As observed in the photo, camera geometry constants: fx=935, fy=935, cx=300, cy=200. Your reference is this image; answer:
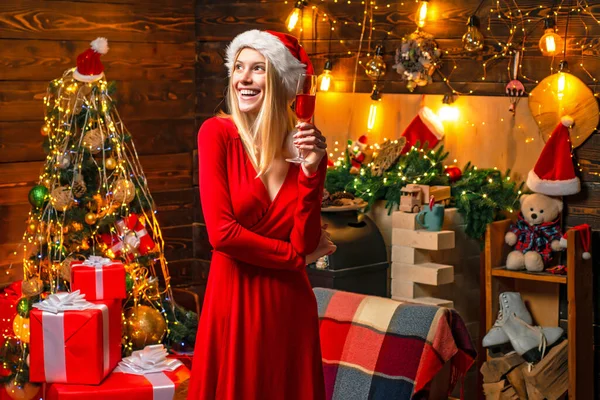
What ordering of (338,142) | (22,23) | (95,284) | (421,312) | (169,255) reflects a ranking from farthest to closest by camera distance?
(169,255)
(338,142)
(22,23)
(95,284)
(421,312)

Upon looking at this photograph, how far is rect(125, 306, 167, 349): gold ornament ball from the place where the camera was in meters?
3.90

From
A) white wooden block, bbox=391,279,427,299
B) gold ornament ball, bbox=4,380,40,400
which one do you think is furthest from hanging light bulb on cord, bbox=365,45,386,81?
gold ornament ball, bbox=4,380,40,400

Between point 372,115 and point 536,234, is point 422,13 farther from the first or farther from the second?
point 536,234

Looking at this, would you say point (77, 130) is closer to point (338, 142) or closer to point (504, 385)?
point (338, 142)

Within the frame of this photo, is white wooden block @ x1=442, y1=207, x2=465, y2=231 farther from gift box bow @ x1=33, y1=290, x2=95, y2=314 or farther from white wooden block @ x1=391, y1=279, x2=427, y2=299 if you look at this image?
gift box bow @ x1=33, y1=290, x2=95, y2=314

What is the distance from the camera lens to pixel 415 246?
12.8 ft

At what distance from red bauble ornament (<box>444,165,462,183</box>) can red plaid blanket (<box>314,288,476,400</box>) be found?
139 cm

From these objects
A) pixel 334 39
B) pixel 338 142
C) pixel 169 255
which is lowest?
pixel 169 255

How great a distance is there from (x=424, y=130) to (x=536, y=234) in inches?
29.8

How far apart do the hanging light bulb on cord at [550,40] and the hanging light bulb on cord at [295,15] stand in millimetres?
1311

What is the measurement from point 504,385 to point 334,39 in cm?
191

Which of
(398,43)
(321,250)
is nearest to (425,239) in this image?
(398,43)

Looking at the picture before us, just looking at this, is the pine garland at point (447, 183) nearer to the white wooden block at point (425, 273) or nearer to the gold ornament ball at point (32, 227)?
the white wooden block at point (425, 273)

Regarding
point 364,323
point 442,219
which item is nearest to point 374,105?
point 442,219
